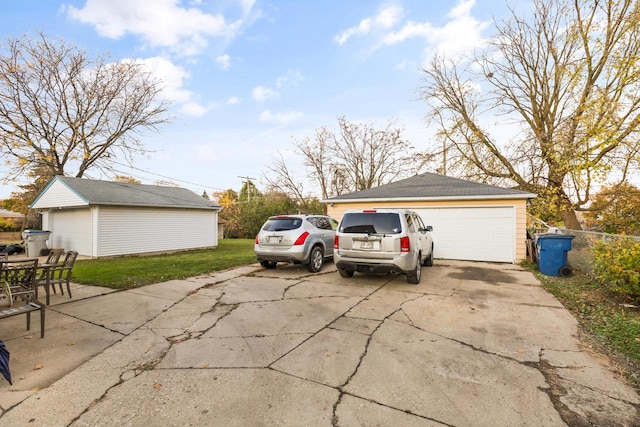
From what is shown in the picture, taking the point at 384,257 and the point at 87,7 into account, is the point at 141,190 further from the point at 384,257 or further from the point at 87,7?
the point at 384,257

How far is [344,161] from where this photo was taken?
1117 inches

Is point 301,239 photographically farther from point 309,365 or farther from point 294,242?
point 309,365

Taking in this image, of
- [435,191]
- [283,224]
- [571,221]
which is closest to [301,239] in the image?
[283,224]

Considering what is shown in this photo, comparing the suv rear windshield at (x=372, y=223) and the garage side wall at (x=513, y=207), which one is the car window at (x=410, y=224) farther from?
the garage side wall at (x=513, y=207)

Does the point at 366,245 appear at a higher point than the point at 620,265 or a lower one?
higher

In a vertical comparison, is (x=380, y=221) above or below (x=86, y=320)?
above

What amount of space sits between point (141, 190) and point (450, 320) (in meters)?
17.7

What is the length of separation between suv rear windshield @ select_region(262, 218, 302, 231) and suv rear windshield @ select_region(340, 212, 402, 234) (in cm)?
179

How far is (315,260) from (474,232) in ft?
21.8

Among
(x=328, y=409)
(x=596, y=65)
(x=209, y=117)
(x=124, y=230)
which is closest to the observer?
(x=328, y=409)

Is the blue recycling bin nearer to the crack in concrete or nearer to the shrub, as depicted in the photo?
the shrub

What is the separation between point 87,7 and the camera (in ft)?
37.2

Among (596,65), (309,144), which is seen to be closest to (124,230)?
(309,144)

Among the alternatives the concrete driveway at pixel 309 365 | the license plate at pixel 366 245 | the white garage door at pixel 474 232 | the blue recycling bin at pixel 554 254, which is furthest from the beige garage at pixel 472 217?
the license plate at pixel 366 245
